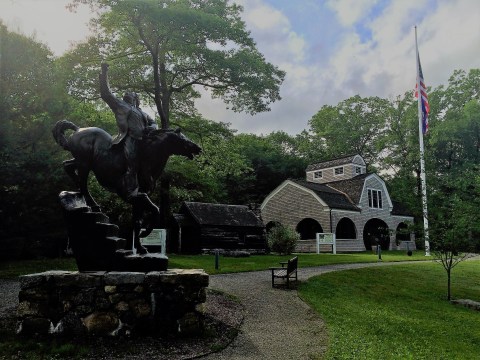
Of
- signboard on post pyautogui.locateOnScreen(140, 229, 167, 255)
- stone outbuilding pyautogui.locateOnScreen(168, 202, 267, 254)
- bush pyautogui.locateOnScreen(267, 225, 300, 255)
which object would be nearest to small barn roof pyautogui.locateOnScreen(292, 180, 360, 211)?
stone outbuilding pyautogui.locateOnScreen(168, 202, 267, 254)

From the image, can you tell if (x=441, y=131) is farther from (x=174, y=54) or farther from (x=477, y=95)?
(x=174, y=54)

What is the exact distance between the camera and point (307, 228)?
38125 millimetres

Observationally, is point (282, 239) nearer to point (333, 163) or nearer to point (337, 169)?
point (337, 169)

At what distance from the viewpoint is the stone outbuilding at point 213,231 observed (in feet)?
87.4

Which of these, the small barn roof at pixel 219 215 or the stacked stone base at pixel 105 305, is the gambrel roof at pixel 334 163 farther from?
the stacked stone base at pixel 105 305

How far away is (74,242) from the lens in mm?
7664

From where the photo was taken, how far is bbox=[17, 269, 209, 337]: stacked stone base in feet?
22.7

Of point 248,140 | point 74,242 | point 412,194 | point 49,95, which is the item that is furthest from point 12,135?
point 248,140

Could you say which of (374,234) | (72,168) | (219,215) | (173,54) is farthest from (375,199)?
(72,168)

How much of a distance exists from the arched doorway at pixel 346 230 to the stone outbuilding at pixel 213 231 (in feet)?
36.0

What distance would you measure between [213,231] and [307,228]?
14.0 meters

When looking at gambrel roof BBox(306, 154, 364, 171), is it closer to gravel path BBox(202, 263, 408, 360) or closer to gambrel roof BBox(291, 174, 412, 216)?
gambrel roof BBox(291, 174, 412, 216)

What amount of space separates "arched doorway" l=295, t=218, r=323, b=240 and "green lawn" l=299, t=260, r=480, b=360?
19486 mm

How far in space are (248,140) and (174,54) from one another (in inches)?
1355
